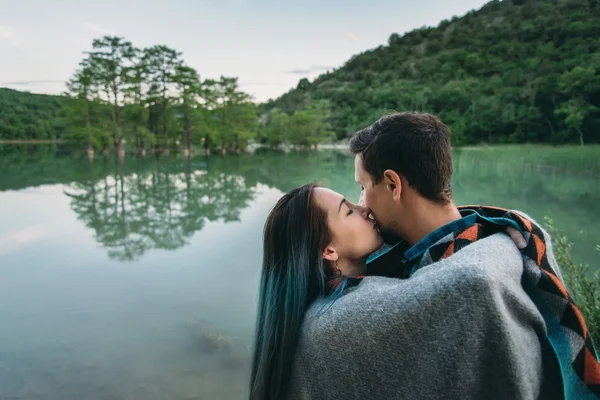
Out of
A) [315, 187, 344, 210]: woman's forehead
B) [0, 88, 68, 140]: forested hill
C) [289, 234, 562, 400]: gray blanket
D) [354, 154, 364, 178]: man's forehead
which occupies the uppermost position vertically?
[0, 88, 68, 140]: forested hill

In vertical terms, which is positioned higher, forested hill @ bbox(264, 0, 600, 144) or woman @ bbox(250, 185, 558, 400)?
forested hill @ bbox(264, 0, 600, 144)

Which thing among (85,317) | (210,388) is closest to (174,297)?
(85,317)

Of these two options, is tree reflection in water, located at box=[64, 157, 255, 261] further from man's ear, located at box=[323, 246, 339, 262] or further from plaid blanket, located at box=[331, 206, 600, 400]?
plaid blanket, located at box=[331, 206, 600, 400]

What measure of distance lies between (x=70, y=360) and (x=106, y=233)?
4.90 metres

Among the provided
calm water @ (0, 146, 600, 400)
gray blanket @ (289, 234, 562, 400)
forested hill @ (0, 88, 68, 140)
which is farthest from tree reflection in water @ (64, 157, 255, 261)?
forested hill @ (0, 88, 68, 140)

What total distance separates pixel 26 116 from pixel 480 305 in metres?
65.7

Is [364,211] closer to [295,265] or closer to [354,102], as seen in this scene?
[295,265]

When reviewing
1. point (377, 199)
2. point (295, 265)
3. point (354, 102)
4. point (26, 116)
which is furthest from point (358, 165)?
point (26, 116)

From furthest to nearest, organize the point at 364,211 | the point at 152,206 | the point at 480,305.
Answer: the point at 152,206
the point at 364,211
the point at 480,305

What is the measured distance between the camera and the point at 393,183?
124 centimetres

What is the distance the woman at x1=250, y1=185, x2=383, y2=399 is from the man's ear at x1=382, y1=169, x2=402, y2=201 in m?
0.12

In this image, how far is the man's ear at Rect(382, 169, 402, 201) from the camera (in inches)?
48.3

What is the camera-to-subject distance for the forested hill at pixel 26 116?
2085 inches

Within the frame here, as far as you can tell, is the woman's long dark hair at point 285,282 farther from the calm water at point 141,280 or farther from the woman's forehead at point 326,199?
the calm water at point 141,280
